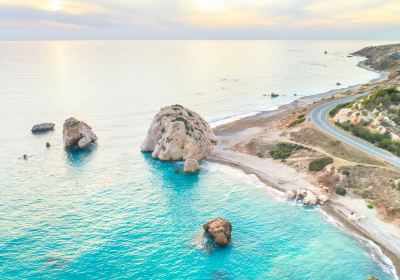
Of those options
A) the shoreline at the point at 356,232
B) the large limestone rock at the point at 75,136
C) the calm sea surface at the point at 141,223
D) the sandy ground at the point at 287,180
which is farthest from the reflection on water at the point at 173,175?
the large limestone rock at the point at 75,136

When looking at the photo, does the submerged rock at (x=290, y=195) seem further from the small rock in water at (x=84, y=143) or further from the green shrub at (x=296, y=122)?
the small rock in water at (x=84, y=143)

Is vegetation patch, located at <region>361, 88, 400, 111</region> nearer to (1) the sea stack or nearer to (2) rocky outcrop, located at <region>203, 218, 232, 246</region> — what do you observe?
(1) the sea stack

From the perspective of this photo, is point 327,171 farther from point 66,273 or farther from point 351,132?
point 66,273

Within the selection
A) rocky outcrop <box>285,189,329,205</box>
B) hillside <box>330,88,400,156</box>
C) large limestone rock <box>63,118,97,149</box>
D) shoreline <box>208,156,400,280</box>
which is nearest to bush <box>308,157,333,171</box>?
rocky outcrop <box>285,189,329,205</box>

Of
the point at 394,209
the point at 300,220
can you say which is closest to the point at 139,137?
the point at 300,220

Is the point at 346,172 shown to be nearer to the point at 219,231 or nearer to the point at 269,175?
the point at 269,175
